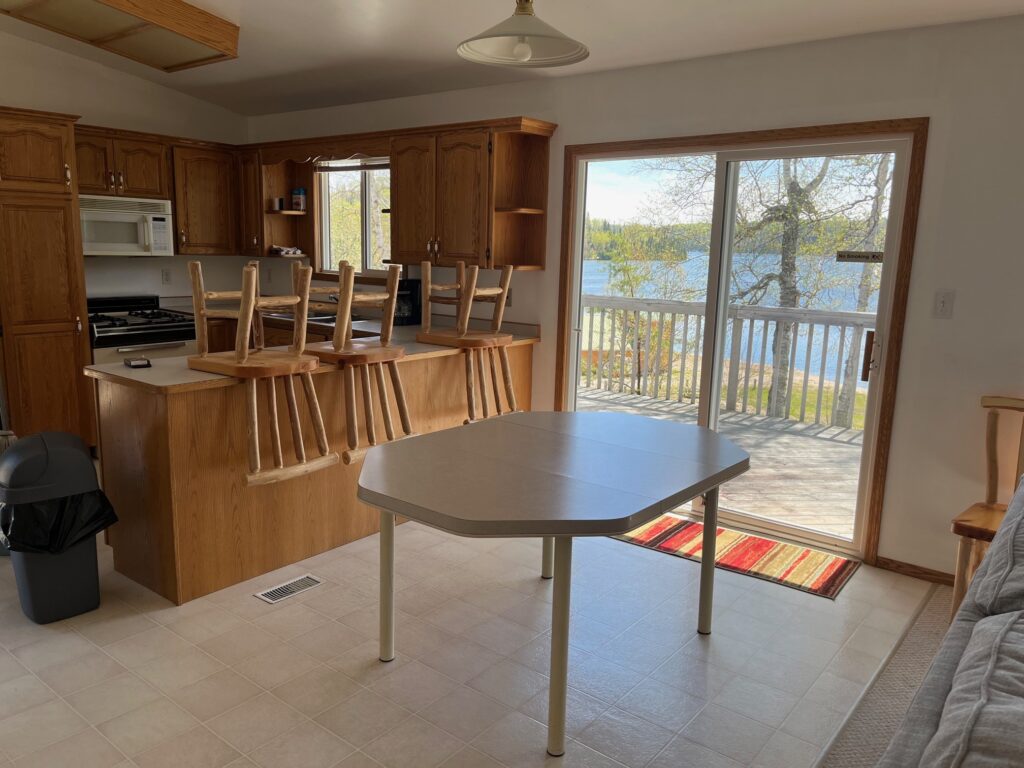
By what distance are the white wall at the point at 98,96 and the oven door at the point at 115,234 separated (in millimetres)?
662

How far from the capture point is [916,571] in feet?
11.0

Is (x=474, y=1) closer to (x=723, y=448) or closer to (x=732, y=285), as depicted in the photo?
(x=732, y=285)

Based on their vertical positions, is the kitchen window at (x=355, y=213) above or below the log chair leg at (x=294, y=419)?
above

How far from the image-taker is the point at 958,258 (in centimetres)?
312

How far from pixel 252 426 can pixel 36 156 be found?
2.64 meters

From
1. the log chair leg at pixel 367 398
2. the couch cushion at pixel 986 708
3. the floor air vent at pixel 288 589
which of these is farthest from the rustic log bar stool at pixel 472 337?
the couch cushion at pixel 986 708

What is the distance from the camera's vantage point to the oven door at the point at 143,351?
4.71 meters

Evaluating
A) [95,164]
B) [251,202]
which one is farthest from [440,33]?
[95,164]

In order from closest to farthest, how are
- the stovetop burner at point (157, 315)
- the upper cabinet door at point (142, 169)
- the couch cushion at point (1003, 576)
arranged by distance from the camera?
the couch cushion at point (1003, 576) < the upper cabinet door at point (142, 169) < the stovetop burner at point (157, 315)

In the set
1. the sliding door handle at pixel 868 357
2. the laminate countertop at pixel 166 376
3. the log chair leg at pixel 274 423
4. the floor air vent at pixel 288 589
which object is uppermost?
the sliding door handle at pixel 868 357

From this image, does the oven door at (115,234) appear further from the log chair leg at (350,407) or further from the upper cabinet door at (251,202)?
the log chair leg at (350,407)

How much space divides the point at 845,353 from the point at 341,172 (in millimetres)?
3636

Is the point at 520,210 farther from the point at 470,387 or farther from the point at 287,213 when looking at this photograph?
the point at 287,213

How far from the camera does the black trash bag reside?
2658 mm
